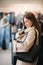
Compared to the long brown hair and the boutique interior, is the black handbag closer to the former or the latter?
the boutique interior

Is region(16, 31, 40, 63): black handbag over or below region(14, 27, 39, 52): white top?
below

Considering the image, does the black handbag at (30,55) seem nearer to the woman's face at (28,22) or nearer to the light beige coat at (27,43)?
the light beige coat at (27,43)

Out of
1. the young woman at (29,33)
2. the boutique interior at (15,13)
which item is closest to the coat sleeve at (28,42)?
the young woman at (29,33)

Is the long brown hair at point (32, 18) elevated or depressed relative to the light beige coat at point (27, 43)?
elevated

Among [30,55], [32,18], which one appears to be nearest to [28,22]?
[32,18]

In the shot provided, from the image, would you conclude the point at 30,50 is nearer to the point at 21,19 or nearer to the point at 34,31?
the point at 34,31

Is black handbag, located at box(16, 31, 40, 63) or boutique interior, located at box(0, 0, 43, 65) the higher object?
boutique interior, located at box(0, 0, 43, 65)

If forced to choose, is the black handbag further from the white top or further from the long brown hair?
the long brown hair

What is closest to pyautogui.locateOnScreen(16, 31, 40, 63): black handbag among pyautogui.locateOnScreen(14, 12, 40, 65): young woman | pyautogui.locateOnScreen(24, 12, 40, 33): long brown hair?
pyautogui.locateOnScreen(14, 12, 40, 65): young woman

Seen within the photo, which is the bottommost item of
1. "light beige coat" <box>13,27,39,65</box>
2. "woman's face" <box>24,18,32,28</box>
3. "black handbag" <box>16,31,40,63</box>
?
"black handbag" <box>16,31,40,63</box>

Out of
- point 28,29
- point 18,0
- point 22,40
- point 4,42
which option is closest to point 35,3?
point 18,0

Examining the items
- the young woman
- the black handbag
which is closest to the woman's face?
the young woman

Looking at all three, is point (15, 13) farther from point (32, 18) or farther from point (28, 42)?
point (28, 42)

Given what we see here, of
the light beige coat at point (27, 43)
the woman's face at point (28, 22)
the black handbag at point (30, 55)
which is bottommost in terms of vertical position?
the black handbag at point (30, 55)
